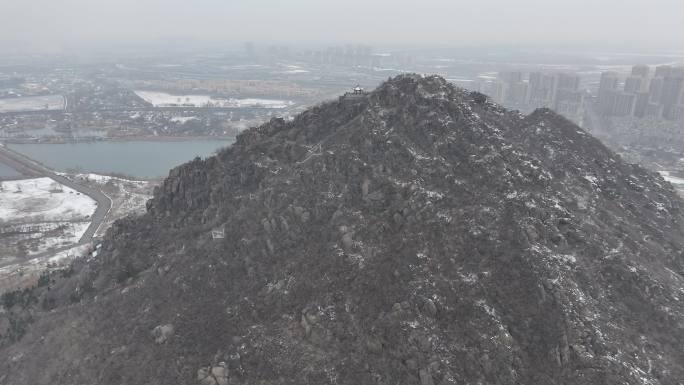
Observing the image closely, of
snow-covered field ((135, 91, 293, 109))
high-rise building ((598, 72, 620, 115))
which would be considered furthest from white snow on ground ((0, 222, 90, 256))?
high-rise building ((598, 72, 620, 115))

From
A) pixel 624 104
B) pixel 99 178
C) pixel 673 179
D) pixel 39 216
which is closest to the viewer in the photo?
pixel 39 216

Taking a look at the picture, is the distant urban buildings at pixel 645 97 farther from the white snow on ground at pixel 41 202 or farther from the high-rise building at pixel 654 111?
the white snow on ground at pixel 41 202

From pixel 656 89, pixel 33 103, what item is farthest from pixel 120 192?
pixel 656 89

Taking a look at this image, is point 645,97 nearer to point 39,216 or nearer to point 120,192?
point 120,192

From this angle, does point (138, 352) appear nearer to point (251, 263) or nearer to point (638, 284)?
point (251, 263)

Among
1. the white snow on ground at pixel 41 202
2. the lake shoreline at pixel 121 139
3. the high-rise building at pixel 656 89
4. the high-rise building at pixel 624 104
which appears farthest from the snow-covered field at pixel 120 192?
the high-rise building at pixel 656 89

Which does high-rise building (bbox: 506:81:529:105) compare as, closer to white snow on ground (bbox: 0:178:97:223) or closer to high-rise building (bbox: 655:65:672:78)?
high-rise building (bbox: 655:65:672:78)

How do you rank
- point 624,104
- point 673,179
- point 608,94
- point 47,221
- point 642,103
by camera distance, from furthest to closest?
point 608,94 → point 624,104 → point 642,103 → point 673,179 → point 47,221
